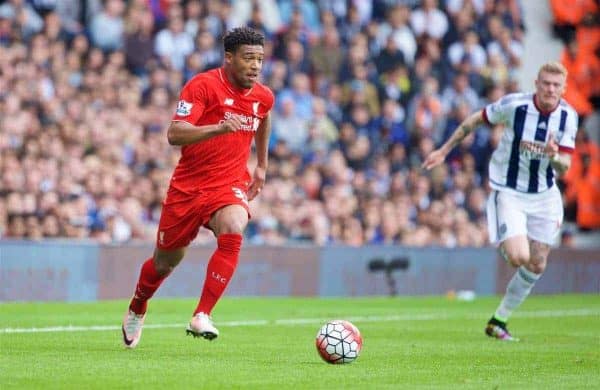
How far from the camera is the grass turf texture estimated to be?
335 inches

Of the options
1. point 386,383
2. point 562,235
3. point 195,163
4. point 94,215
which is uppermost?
point 195,163

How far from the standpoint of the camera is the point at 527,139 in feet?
42.3

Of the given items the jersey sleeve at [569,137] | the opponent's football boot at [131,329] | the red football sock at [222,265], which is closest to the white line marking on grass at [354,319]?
the opponent's football boot at [131,329]

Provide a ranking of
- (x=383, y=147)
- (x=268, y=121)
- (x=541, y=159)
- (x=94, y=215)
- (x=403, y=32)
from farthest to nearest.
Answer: (x=403, y=32)
(x=383, y=147)
(x=94, y=215)
(x=541, y=159)
(x=268, y=121)

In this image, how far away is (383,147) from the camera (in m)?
23.7

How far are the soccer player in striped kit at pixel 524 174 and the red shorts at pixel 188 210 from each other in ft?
9.81

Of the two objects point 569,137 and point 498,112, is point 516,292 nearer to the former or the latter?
point 569,137

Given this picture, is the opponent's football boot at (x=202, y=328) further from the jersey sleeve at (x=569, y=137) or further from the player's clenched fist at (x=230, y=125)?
the jersey sleeve at (x=569, y=137)

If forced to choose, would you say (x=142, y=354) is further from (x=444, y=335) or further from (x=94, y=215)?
(x=94, y=215)

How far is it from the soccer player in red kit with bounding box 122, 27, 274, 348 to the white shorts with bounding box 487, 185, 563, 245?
3299 mm

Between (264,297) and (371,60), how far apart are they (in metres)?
5.94

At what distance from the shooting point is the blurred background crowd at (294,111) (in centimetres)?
1831

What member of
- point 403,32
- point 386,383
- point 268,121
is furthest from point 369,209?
point 386,383

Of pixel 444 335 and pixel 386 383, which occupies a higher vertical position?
pixel 386 383
